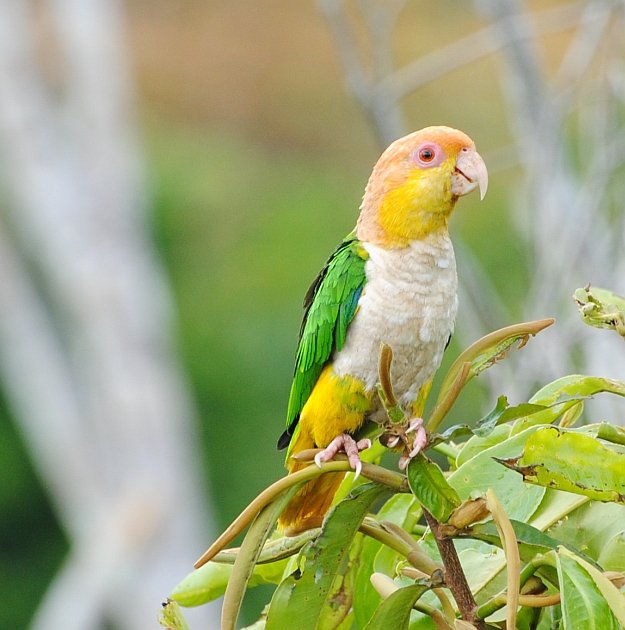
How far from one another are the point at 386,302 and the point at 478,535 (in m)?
0.82

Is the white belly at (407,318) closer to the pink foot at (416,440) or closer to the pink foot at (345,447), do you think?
the pink foot at (345,447)

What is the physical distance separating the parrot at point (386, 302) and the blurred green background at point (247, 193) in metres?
5.63

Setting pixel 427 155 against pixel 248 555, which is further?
pixel 427 155

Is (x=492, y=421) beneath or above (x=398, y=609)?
above

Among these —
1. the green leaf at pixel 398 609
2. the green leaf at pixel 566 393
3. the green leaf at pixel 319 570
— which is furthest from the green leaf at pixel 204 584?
the green leaf at pixel 566 393

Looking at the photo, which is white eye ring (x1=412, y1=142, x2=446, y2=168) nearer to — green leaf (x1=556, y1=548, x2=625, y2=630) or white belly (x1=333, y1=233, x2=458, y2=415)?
white belly (x1=333, y1=233, x2=458, y2=415)

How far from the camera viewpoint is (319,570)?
140 centimetres

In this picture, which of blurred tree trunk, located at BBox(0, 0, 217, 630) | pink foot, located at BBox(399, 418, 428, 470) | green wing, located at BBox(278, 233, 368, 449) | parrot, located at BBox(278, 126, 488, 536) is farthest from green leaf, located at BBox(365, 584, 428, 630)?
blurred tree trunk, located at BBox(0, 0, 217, 630)

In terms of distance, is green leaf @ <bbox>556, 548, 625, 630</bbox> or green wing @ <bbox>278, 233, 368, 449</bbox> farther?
green wing @ <bbox>278, 233, 368, 449</bbox>

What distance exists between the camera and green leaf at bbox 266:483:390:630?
1372 millimetres

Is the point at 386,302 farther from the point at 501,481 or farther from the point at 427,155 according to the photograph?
the point at 501,481

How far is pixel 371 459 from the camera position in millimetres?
1763

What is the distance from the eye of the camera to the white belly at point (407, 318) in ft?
6.75

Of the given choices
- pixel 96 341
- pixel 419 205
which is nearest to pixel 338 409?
pixel 419 205
